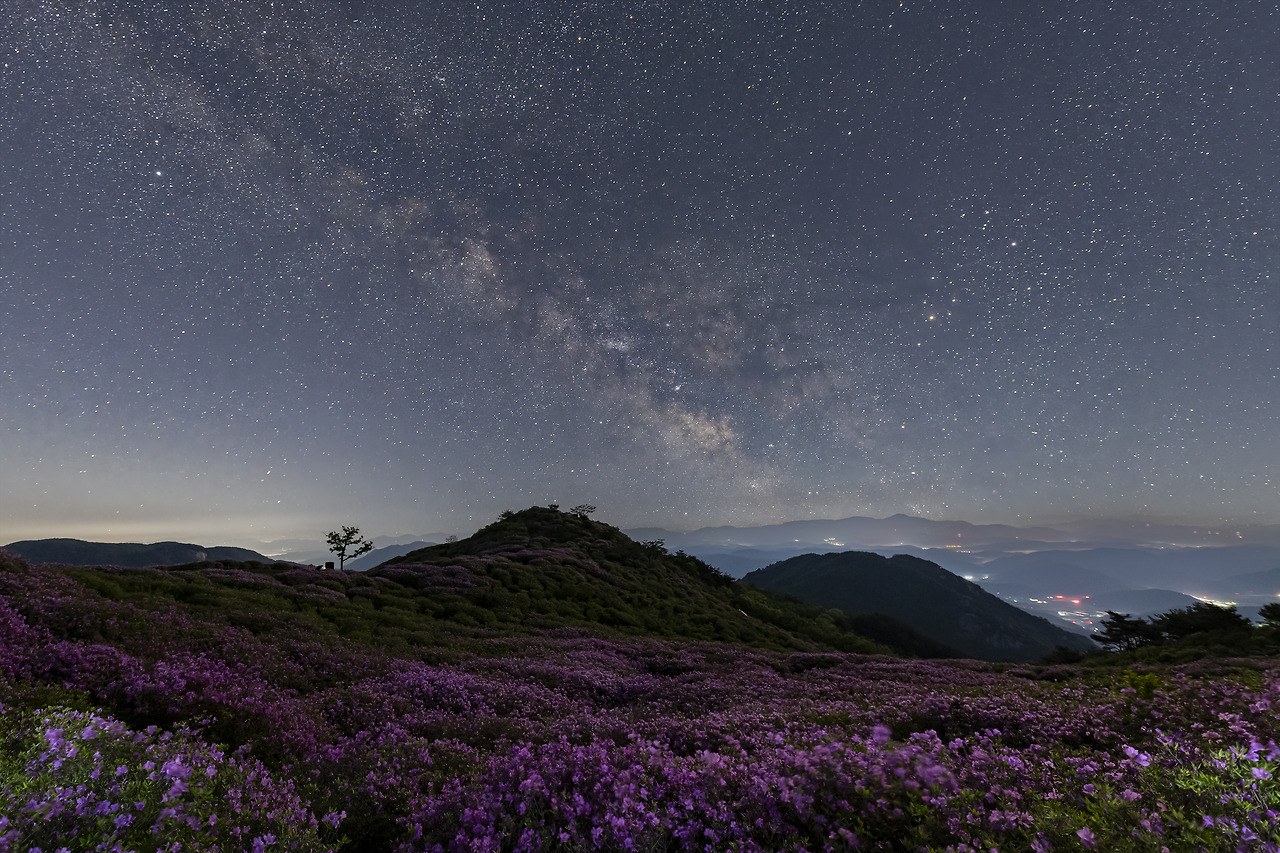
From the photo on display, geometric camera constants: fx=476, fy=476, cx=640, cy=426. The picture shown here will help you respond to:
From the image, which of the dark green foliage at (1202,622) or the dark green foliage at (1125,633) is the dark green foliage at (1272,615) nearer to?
the dark green foliage at (1202,622)

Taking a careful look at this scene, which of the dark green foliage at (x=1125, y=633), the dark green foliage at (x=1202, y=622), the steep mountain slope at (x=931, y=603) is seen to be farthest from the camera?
the steep mountain slope at (x=931, y=603)

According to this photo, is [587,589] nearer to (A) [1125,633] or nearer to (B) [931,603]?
(A) [1125,633]

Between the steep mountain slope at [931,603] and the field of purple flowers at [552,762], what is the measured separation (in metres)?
137

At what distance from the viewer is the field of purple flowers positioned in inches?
145

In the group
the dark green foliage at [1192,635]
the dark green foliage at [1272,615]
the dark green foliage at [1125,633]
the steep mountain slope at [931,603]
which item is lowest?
the steep mountain slope at [931,603]

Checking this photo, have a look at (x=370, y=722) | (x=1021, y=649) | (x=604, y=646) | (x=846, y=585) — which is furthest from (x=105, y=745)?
(x=846, y=585)

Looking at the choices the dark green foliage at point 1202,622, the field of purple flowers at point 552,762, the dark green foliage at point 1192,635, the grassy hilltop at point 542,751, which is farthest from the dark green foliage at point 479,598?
the dark green foliage at point 1202,622

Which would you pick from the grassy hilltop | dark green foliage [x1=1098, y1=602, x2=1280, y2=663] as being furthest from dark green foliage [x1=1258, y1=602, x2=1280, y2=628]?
the grassy hilltop

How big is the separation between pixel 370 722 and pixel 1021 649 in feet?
584

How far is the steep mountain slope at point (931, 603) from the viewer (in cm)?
13788

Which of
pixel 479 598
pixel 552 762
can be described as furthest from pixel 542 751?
pixel 479 598

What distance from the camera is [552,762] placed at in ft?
18.6

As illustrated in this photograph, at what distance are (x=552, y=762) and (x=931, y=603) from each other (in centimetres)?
18893

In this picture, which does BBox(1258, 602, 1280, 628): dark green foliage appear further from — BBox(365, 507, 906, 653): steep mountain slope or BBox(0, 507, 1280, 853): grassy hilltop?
BBox(365, 507, 906, 653): steep mountain slope
